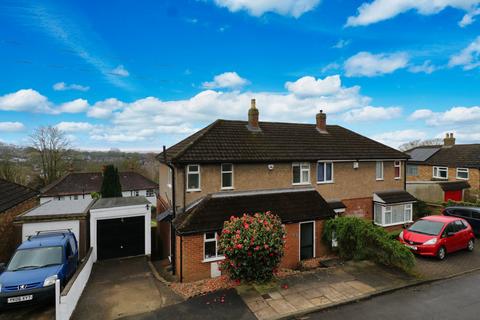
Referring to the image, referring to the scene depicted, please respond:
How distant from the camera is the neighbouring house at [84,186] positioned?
113 ft

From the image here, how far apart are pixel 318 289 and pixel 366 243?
3565 mm

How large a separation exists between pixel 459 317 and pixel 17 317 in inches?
492

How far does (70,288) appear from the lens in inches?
289

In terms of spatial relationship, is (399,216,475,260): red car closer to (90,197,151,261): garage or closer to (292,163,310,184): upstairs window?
(292,163,310,184): upstairs window

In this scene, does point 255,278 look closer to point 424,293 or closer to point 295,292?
point 295,292

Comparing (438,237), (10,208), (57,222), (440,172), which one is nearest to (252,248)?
(438,237)

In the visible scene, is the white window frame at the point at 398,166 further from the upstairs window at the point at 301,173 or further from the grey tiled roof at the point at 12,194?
the grey tiled roof at the point at 12,194

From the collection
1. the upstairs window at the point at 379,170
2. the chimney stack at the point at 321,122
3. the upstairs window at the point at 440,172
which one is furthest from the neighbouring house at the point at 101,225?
the upstairs window at the point at 440,172

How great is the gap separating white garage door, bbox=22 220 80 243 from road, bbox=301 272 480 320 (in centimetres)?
1059

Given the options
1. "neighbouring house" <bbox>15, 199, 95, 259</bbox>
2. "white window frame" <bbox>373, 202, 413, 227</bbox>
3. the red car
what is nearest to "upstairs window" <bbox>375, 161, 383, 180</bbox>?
"white window frame" <bbox>373, 202, 413, 227</bbox>

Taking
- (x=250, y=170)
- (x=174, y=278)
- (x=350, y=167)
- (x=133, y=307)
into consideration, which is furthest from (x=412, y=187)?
(x=133, y=307)

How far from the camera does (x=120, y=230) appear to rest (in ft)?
41.5

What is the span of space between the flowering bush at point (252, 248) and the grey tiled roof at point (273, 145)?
14.4ft

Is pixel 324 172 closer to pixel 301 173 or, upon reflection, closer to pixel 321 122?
pixel 301 173
